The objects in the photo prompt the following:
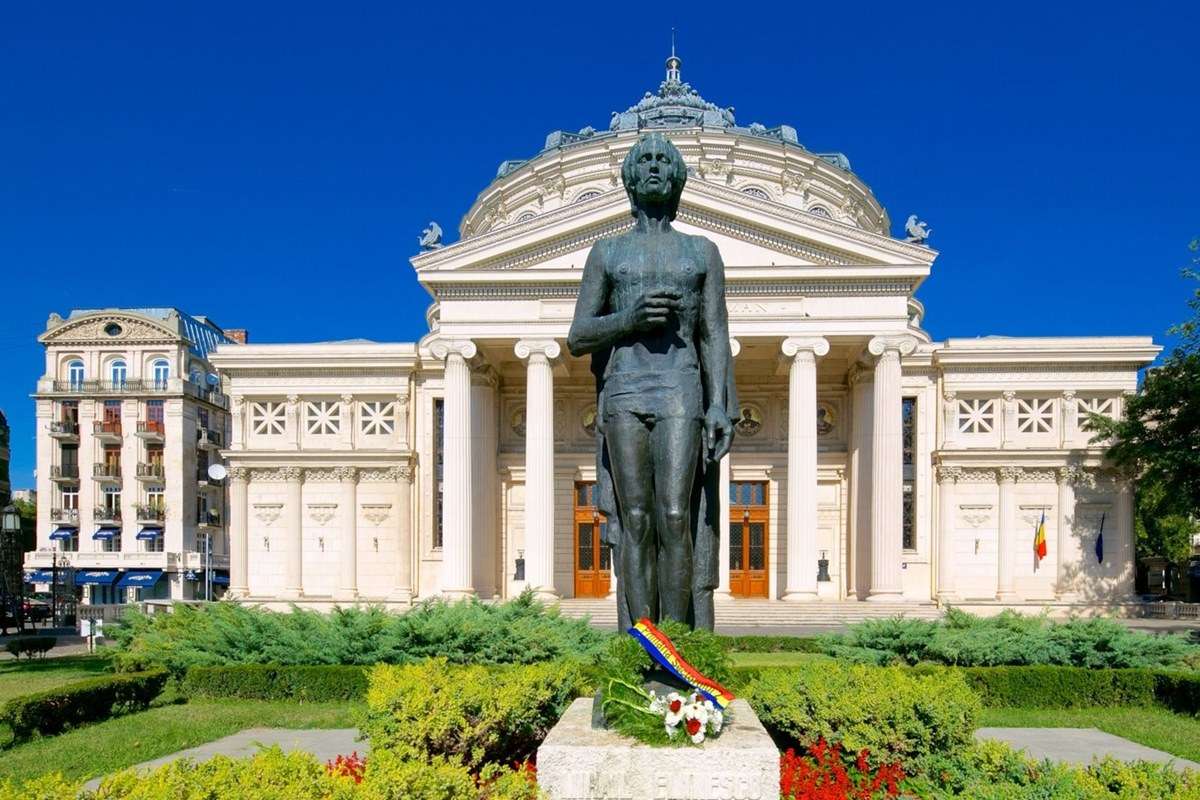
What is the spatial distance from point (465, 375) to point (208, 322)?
4778cm

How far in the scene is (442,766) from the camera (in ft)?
20.5

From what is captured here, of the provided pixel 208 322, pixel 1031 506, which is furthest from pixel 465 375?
pixel 208 322

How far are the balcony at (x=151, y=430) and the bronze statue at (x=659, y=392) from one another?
204 ft

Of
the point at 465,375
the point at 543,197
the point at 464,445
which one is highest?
the point at 543,197

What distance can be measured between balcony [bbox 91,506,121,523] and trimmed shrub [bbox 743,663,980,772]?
6173 cm

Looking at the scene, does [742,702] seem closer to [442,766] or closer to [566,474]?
[442,766]

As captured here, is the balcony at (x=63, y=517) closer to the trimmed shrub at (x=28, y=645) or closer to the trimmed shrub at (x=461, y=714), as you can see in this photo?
the trimmed shrub at (x=28, y=645)

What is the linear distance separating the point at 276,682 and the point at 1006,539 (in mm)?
32103

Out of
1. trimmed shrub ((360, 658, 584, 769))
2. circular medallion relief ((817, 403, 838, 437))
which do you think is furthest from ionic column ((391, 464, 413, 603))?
trimmed shrub ((360, 658, 584, 769))

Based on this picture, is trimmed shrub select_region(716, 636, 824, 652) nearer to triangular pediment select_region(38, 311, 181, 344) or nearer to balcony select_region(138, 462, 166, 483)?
balcony select_region(138, 462, 166, 483)

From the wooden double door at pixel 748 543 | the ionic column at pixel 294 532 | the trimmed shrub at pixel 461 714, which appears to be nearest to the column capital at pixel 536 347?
the wooden double door at pixel 748 543

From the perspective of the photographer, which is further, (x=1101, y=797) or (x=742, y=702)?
(x=742, y=702)

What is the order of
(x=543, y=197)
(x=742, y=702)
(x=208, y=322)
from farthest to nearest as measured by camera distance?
(x=208, y=322)
(x=543, y=197)
(x=742, y=702)

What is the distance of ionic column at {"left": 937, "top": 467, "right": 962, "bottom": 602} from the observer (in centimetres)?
3847
